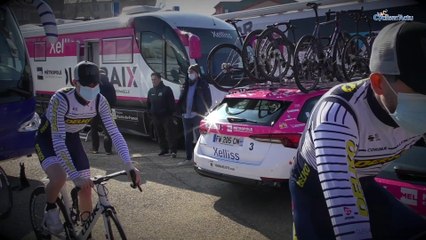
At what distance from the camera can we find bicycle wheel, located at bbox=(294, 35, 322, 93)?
575cm

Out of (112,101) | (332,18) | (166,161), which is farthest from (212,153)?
(112,101)

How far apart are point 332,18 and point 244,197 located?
401 centimetres

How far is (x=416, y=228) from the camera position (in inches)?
69.8

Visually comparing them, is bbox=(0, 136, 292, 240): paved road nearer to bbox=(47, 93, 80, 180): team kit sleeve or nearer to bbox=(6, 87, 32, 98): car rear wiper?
bbox=(47, 93, 80, 180): team kit sleeve

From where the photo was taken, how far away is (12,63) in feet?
19.9

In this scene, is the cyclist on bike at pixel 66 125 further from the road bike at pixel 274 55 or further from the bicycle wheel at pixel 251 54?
the road bike at pixel 274 55

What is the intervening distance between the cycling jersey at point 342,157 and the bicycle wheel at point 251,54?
4.22m

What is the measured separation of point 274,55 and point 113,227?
158 inches

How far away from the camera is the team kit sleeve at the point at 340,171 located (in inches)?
54.1

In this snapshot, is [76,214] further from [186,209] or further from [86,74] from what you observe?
[186,209]

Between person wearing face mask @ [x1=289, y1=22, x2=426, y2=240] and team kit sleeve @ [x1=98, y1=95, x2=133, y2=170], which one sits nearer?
person wearing face mask @ [x1=289, y1=22, x2=426, y2=240]

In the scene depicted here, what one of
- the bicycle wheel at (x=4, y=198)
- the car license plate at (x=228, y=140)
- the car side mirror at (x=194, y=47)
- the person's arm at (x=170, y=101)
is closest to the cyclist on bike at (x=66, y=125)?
the bicycle wheel at (x=4, y=198)

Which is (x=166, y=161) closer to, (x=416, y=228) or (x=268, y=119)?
(x=268, y=119)

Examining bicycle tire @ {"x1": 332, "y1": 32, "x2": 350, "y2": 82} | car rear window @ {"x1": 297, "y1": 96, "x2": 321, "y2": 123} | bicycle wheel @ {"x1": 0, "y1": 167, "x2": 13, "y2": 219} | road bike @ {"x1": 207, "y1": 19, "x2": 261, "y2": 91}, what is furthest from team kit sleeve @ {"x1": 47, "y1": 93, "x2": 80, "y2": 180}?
bicycle tire @ {"x1": 332, "y1": 32, "x2": 350, "y2": 82}
